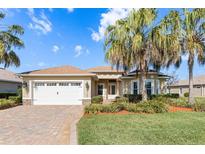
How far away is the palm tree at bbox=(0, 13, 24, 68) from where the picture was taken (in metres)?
17.2

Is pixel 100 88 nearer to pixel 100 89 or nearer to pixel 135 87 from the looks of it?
pixel 100 89

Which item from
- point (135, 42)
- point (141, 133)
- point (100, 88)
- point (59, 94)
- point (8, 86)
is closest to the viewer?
point (141, 133)

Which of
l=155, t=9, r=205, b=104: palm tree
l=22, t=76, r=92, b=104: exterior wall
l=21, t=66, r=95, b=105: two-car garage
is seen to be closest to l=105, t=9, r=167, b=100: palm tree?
l=155, t=9, r=205, b=104: palm tree

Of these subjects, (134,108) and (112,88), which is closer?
(134,108)

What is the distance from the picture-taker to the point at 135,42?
13430mm

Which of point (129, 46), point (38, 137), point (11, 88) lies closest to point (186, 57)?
point (129, 46)

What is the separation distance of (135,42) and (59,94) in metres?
9.40

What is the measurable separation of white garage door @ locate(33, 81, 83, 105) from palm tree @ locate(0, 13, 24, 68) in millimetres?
3252

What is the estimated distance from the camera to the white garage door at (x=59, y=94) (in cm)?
1884

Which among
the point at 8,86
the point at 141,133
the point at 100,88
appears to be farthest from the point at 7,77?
the point at 141,133

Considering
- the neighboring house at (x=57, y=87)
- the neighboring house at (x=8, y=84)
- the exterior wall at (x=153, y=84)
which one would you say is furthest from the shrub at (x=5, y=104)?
the exterior wall at (x=153, y=84)

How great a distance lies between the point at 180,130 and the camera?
762 cm

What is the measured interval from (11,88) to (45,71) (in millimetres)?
10611
